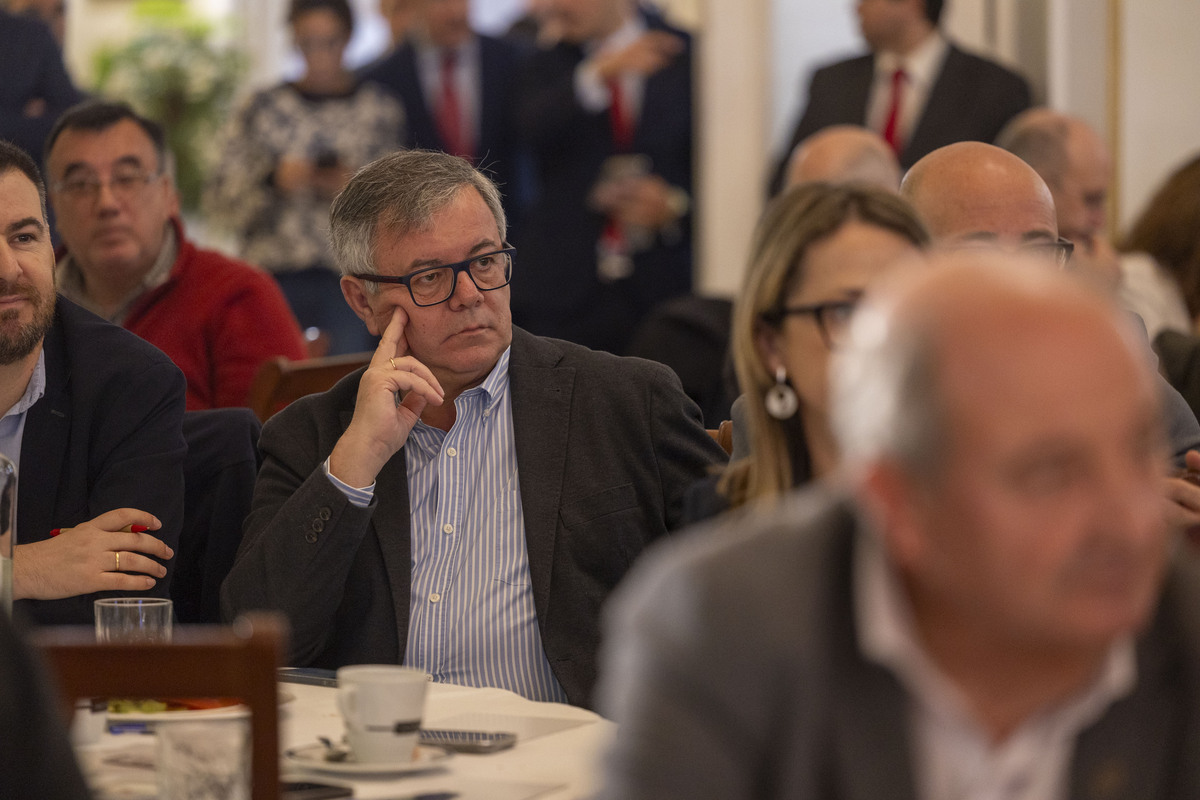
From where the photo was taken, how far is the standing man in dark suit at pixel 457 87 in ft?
18.5

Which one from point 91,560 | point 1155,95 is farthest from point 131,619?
point 1155,95

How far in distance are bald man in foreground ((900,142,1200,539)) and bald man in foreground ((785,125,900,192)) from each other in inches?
62.1

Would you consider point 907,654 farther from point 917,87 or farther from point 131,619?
point 917,87

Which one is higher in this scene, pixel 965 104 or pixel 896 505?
pixel 965 104

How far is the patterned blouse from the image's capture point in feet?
18.0

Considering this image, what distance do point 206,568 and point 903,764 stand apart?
73.9 inches

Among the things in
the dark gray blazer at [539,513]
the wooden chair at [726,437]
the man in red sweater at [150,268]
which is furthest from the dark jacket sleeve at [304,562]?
the man in red sweater at [150,268]

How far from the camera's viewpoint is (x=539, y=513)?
2.35 m

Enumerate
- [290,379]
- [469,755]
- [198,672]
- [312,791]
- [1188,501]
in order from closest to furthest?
1. [198,672]
2. [312,791]
3. [469,755]
4. [1188,501]
5. [290,379]

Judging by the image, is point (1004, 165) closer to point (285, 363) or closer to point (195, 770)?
point (285, 363)

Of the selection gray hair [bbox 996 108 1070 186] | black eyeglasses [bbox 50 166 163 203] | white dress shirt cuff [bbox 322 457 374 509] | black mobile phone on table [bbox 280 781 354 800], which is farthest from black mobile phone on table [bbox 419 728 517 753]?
gray hair [bbox 996 108 1070 186]

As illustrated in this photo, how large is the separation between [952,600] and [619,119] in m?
4.42

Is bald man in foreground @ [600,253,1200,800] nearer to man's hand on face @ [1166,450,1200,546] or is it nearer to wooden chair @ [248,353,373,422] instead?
man's hand on face @ [1166,450,1200,546]

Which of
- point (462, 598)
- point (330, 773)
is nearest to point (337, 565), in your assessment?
point (462, 598)
